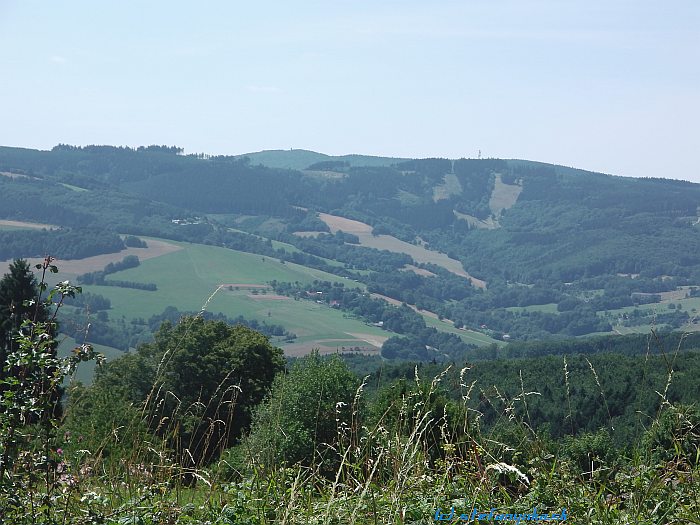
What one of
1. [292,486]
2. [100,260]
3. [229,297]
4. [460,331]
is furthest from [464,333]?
[292,486]

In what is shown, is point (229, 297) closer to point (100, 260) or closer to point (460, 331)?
point (100, 260)

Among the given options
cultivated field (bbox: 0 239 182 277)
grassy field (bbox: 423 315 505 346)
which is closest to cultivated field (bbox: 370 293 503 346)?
grassy field (bbox: 423 315 505 346)

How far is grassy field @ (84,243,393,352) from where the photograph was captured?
149250mm

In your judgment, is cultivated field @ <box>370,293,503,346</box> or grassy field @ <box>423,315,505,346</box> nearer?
grassy field @ <box>423,315,505,346</box>

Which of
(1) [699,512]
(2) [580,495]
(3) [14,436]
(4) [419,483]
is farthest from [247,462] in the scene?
(1) [699,512]

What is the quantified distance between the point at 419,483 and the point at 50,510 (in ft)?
6.54

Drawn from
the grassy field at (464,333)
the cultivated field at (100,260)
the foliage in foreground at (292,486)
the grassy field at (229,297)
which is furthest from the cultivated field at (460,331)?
the foliage in foreground at (292,486)

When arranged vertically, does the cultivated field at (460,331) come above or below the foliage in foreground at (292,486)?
below

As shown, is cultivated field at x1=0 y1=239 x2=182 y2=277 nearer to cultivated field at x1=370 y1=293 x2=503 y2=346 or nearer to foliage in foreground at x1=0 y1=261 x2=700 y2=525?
cultivated field at x1=370 y1=293 x2=503 y2=346

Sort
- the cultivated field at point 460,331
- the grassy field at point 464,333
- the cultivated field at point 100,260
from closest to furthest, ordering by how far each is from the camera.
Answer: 1. the cultivated field at point 100,260
2. the grassy field at point 464,333
3. the cultivated field at point 460,331

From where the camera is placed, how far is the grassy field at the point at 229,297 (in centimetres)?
14925

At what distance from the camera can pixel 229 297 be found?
16475 centimetres

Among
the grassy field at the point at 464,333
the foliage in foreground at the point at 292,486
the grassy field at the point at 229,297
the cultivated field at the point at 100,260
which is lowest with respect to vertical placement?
the grassy field at the point at 464,333

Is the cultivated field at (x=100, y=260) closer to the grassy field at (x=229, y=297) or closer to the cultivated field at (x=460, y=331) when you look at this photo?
the grassy field at (x=229, y=297)
